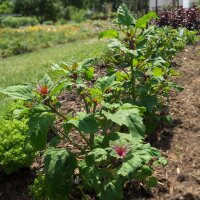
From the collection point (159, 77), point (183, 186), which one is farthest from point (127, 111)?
point (159, 77)

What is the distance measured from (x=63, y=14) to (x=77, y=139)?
125 feet

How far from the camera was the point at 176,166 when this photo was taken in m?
3.94

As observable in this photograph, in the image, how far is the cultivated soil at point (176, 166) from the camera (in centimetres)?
359

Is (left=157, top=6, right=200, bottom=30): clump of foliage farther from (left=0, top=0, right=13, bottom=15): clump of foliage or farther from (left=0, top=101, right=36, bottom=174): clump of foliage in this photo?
(left=0, top=0, right=13, bottom=15): clump of foliage

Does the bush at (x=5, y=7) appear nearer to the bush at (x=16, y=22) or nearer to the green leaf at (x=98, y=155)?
the bush at (x=16, y=22)

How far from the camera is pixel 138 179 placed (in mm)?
3717

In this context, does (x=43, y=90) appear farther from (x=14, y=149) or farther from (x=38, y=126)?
(x=14, y=149)

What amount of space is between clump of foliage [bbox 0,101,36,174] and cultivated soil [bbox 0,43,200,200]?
179mm

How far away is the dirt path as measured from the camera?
356 centimetres

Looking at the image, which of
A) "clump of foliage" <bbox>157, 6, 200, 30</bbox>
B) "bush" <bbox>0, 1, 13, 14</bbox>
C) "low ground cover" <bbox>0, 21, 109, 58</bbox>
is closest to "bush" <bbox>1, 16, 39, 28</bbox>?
"low ground cover" <bbox>0, 21, 109, 58</bbox>

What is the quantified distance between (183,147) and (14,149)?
68.7 inches

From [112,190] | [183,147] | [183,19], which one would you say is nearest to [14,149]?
[112,190]

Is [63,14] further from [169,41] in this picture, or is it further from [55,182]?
[55,182]

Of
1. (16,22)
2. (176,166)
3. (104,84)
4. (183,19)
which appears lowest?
(16,22)
